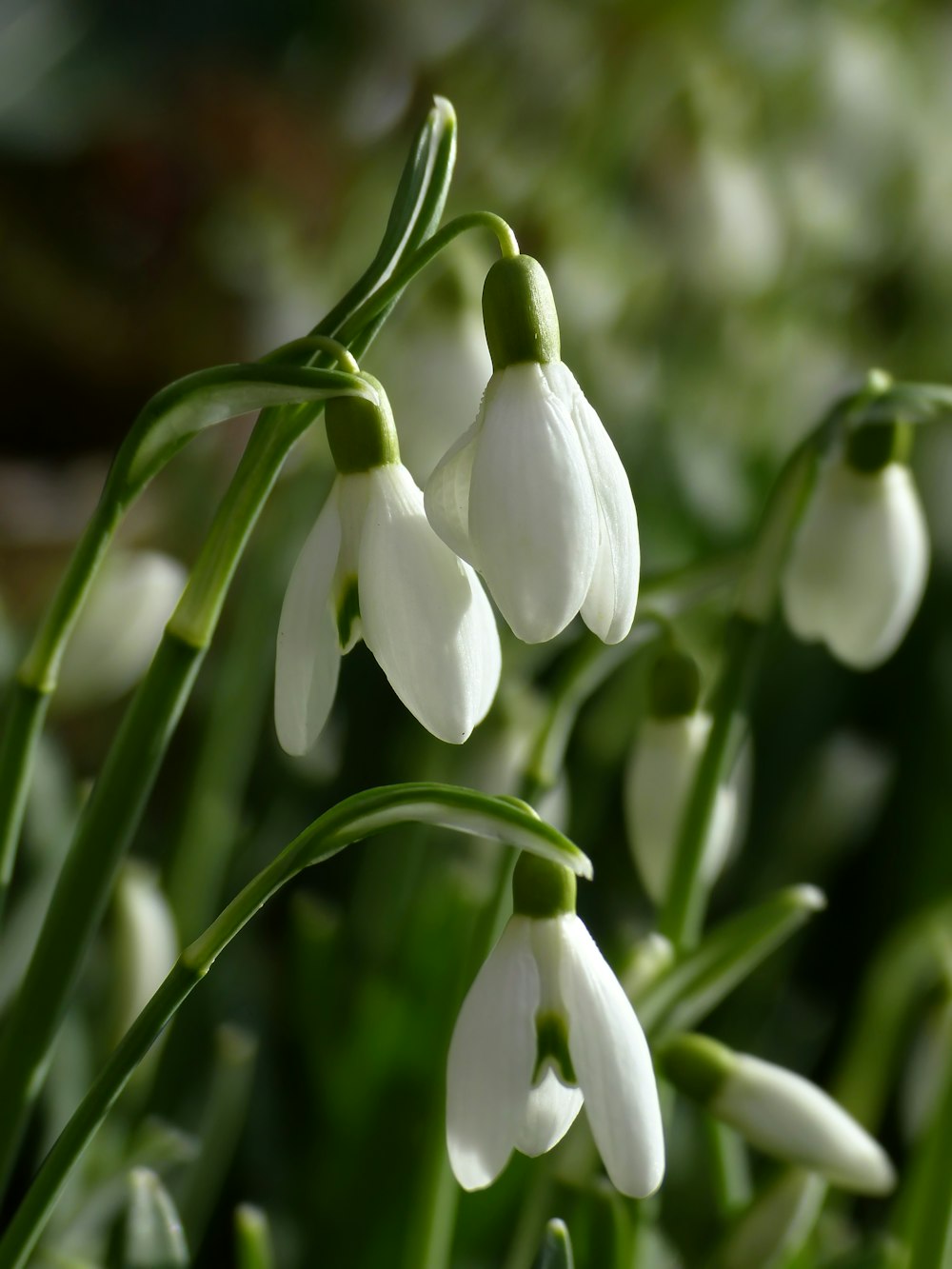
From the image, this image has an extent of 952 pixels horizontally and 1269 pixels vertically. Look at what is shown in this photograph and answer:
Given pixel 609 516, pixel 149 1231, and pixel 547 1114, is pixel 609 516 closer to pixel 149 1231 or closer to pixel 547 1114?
pixel 547 1114

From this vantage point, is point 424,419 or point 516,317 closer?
point 516,317

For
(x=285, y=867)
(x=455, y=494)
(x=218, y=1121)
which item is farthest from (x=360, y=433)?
(x=218, y=1121)

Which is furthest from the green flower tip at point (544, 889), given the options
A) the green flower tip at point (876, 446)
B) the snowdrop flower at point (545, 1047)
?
the green flower tip at point (876, 446)

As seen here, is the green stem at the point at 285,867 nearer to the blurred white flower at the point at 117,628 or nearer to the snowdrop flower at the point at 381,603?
the snowdrop flower at the point at 381,603

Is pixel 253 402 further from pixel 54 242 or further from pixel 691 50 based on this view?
pixel 54 242

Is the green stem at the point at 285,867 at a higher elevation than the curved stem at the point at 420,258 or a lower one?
lower

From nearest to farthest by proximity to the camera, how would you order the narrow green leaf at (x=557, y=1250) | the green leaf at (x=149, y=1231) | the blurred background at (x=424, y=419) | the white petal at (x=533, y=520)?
1. the white petal at (x=533, y=520)
2. the narrow green leaf at (x=557, y=1250)
3. the green leaf at (x=149, y=1231)
4. the blurred background at (x=424, y=419)

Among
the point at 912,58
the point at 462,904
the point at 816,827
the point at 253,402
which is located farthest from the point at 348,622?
the point at 912,58
